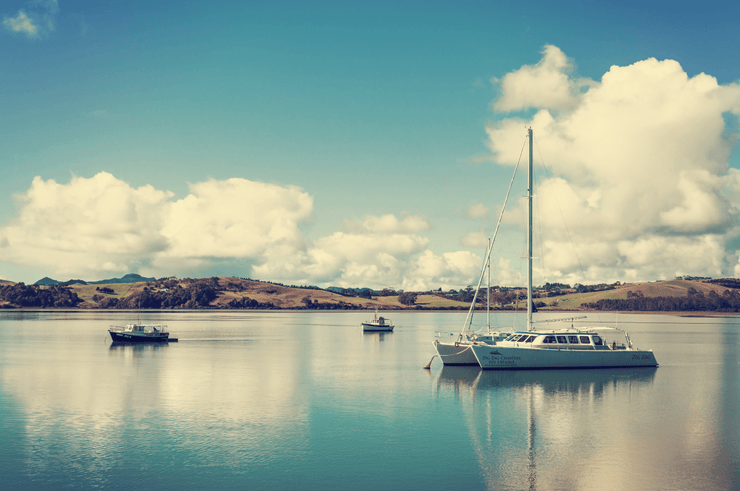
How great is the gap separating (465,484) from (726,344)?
324ft

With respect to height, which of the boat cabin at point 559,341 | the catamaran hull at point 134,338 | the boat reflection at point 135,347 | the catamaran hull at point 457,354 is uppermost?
the boat cabin at point 559,341

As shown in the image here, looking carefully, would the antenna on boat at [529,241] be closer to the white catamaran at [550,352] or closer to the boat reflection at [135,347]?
the white catamaran at [550,352]

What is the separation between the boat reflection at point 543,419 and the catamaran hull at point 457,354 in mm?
810

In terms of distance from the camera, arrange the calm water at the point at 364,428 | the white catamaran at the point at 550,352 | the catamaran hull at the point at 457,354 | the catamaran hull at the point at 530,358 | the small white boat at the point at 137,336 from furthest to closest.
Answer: the small white boat at the point at 137,336
the catamaran hull at the point at 457,354
the white catamaran at the point at 550,352
the catamaran hull at the point at 530,358
the calm water at the point at 364,428

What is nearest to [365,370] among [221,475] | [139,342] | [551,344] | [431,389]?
[431,389]

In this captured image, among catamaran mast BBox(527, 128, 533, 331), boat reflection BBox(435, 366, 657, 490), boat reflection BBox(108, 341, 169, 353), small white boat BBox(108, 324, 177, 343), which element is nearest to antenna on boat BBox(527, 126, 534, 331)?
catamaran mast BBox(527, 128, 533, 331)

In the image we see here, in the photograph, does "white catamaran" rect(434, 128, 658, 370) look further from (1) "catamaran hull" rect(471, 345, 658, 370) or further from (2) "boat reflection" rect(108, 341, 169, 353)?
(2) "boat reflection" rect(108, 341, 169, 353)

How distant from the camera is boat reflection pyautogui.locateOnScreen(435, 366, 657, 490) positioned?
2427cm

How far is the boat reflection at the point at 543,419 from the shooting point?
24.3 metres

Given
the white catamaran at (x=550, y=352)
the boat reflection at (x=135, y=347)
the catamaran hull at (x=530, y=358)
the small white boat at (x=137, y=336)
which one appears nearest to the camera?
the catamaran hull at (x=530, y=358)

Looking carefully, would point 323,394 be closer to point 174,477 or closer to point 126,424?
point 126,424

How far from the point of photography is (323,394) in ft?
146

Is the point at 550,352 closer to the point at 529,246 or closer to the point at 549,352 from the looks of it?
the point at 549,352

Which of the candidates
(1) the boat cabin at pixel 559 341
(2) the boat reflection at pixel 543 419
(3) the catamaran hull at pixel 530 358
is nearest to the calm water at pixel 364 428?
(2) the boat reflection at pixel 543 419
